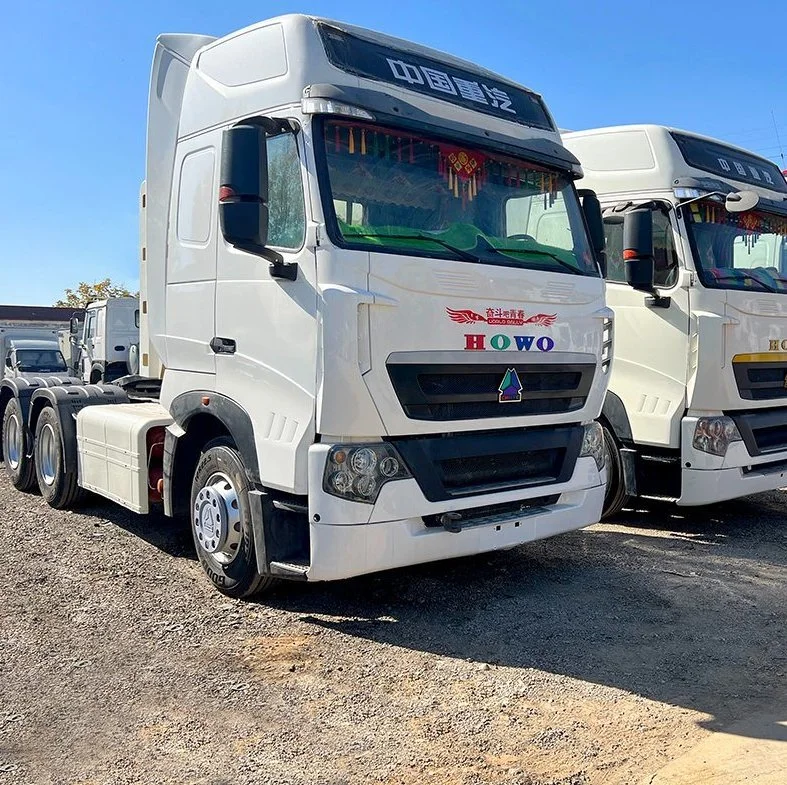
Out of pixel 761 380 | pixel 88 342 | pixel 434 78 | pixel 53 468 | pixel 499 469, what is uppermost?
pixel 434 78

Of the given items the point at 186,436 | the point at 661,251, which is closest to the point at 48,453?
the point at 186,436

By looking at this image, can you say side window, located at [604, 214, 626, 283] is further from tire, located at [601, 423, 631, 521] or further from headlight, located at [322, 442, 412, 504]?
headlight, located at [322, 442, 412, 504]

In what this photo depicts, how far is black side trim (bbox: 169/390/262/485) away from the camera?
4641 millimetres

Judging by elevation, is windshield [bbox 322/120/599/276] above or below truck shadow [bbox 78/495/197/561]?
above

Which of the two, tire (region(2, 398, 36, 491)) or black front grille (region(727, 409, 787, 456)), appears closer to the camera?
black front grille (region(727, 409, 787, 456))

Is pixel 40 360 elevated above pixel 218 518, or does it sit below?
above

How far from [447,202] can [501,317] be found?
737 millimetres

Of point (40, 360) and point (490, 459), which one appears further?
point (40, 360)

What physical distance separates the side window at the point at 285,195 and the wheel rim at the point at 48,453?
12.9ft

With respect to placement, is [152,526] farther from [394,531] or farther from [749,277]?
[749,277]

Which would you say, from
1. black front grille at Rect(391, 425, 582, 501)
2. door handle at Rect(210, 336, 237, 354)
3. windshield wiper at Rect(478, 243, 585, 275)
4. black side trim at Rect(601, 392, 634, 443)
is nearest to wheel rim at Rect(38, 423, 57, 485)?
door handle at Rect(210, 336, 237, 354)

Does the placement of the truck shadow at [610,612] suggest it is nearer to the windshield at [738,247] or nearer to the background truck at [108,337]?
the windshield at [738,247]

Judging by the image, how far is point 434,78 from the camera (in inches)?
195

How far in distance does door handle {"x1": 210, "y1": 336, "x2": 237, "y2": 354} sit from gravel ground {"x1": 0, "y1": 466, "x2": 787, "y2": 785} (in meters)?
1.55
